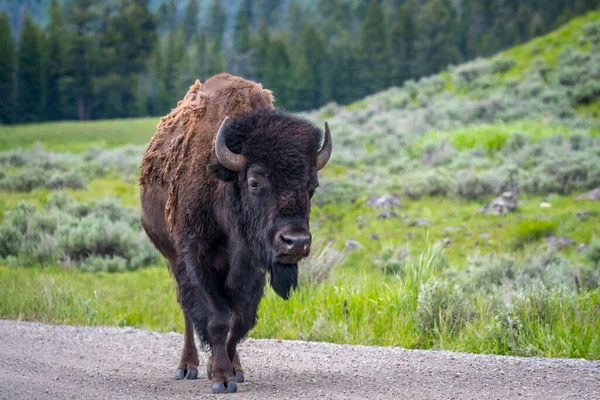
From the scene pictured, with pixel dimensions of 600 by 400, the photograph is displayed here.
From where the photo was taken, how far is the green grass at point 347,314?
8.50m

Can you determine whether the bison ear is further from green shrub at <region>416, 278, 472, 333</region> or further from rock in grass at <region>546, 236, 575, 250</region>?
rock in grass at <region>546, 236, 575, 250</region>

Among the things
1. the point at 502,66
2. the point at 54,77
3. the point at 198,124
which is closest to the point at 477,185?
the point at 198,124

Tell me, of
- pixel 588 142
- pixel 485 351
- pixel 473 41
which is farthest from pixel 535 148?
pixel 473 41

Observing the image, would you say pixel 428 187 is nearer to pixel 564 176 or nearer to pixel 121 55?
pixel 564 176

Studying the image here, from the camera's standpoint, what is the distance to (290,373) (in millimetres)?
7574

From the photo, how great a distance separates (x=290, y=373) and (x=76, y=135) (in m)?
43.0

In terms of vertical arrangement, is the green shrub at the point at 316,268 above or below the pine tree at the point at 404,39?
above

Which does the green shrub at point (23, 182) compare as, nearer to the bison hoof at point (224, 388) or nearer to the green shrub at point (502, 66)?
the bison hoof at point (224, 388)

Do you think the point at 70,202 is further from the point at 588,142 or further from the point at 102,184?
Result: the point at 588,142

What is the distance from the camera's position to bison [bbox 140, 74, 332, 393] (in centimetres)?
671

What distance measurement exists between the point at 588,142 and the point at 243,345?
18718mm

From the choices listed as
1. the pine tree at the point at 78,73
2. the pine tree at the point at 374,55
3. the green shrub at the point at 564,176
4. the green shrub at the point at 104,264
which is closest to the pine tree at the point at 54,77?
the pine tree at the point at 78,73

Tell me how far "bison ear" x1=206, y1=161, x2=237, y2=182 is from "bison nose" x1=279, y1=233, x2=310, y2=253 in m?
0.94

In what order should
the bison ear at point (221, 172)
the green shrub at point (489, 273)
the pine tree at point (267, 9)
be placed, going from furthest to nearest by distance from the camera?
the pine tree at point (267, 9), the green shrub at point (489, 273), the bison ear at point (221, 172)
